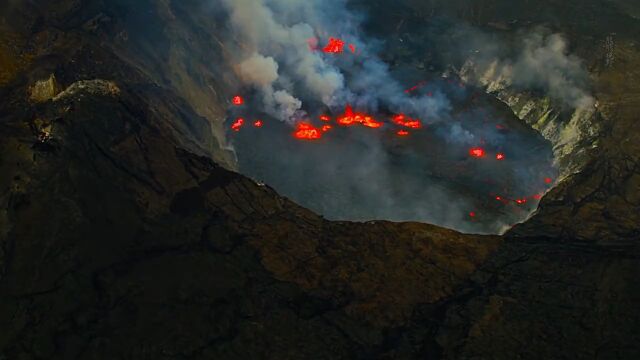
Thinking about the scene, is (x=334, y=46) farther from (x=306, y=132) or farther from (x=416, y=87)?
(x=306, y=132)

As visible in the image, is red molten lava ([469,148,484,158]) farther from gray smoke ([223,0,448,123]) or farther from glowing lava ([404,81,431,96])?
glowing lava ([404,81,431,96])

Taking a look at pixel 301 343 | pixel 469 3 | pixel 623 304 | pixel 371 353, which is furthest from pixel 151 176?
pixel 469 3

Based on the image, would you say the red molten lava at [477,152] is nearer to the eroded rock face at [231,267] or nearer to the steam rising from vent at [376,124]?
the steam rising from vent at [376,124]

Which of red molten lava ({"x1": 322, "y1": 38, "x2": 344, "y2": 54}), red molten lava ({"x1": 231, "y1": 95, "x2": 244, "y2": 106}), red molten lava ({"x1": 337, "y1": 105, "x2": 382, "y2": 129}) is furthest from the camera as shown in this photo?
red molten lava ({"x1": 322, "y1": 38, "x2": 344, "y2": 54})

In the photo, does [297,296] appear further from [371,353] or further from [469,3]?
[469,3]

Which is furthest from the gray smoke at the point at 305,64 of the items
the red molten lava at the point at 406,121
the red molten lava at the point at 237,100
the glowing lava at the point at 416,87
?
the red molten lava at the point at 237,100

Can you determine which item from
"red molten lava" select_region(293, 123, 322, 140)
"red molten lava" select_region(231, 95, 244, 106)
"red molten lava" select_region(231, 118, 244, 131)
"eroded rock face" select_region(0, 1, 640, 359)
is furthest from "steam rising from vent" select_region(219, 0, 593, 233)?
"eroded rock face" select_region(0, 1, 640, 359)
